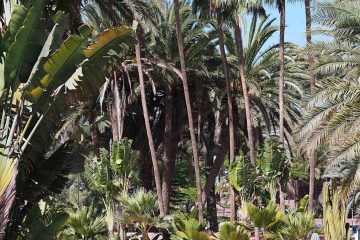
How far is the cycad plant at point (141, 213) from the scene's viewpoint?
832 inches

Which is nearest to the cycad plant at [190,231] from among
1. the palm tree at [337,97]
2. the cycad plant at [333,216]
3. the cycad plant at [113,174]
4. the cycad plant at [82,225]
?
the cycad plant at [113,174]

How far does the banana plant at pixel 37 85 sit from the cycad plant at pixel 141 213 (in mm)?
10676

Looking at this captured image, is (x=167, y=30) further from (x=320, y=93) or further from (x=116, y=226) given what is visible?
(x=320, y=93)

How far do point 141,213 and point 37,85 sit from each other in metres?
12.2

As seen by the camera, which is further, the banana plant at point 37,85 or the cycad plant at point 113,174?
the cycad plant at point 113,174

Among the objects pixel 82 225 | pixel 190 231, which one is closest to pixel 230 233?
pixel 190 231

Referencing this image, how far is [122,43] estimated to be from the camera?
9.98 meters

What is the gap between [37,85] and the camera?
9797 mm

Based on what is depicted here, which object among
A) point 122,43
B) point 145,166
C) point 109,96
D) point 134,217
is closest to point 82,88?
point 122,43

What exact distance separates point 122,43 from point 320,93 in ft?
29.4

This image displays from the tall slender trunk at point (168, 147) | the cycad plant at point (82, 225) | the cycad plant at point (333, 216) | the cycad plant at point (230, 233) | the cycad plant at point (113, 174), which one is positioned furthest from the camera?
the tall slender trunk at point (168, 147)

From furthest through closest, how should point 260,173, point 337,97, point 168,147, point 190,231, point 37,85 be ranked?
point 168,147 → point 260,173 → point 190,231 → point 337,97 → point 37,85

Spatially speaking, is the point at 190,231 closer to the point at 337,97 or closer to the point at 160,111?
the point at 337,97

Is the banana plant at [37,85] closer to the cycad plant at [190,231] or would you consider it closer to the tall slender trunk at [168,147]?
the cycad plant at [190,231]
